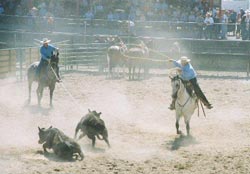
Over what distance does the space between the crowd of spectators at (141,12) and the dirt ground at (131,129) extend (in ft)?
17.8

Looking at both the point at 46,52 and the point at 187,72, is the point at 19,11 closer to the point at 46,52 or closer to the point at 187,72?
the point at 46,52

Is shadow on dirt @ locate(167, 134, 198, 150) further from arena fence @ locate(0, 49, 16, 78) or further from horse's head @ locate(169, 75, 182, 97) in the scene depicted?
arena fence @ locate(0, 49, 16, 78)

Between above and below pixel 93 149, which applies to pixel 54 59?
above

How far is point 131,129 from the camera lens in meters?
12.9

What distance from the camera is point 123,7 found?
1083 inches

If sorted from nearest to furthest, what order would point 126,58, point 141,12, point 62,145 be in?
point 62,145, point 126,58, point 141,12

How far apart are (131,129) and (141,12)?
47.8 ft

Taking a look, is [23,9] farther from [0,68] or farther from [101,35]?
[0,68]

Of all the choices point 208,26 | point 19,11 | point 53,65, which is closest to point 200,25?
point 208,26

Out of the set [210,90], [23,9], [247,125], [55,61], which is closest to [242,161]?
[247,125]

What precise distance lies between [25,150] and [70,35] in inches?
606

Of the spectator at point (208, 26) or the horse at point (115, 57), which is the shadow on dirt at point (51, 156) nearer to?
the horse at point (115, 57)

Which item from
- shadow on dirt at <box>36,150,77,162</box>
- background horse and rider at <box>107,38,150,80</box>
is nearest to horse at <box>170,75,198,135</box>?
shadow on dirt at <box>36,150,77,162</box>

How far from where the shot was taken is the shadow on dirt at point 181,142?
11.4 metres
